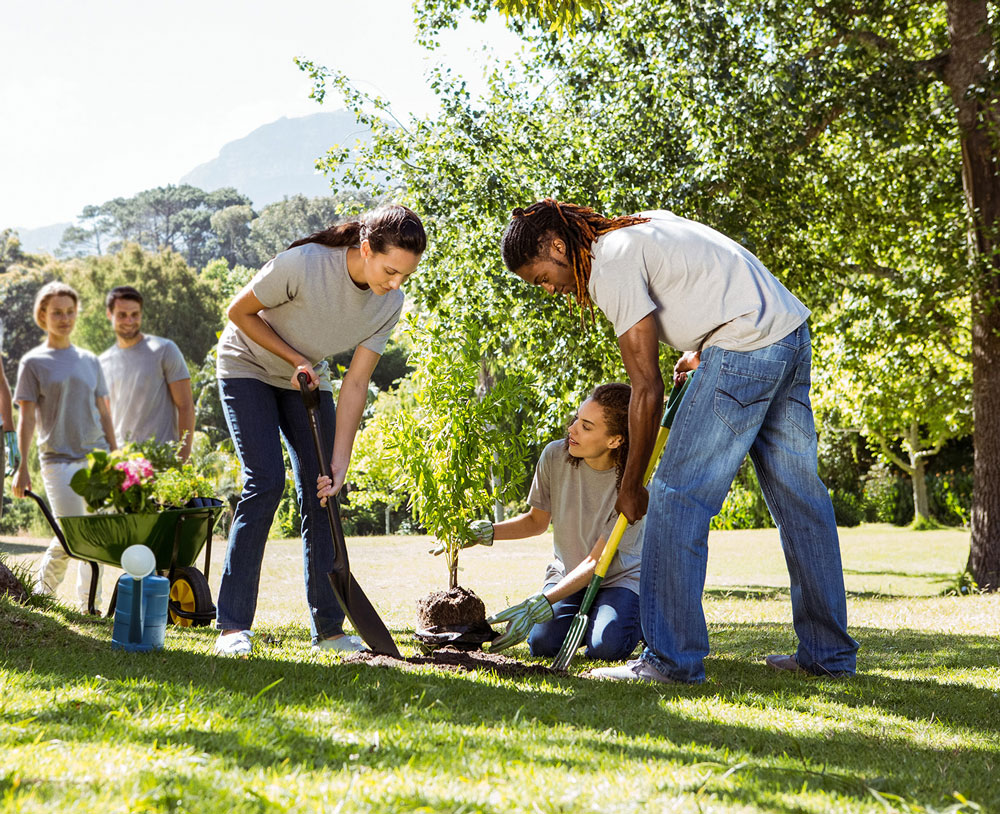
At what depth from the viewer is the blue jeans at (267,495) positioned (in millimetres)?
3770

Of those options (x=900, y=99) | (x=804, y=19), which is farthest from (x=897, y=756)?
(x=804, y=19)

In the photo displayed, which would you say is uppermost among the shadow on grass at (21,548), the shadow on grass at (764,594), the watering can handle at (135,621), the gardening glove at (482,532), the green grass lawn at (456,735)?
the gardening glove at (482,532)

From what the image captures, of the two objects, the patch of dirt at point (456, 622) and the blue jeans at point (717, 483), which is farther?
the patch of dirt at point (456, 622)

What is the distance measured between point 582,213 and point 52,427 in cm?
373

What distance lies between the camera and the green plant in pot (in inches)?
198

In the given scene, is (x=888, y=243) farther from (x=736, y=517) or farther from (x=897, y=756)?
(x=736, y=517)

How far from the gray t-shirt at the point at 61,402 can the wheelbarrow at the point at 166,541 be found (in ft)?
2.60

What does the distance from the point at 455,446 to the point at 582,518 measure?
1.05m

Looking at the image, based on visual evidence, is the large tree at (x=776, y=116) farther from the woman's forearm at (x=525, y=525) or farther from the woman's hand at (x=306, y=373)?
the woman's hand at (x=306, y=373)

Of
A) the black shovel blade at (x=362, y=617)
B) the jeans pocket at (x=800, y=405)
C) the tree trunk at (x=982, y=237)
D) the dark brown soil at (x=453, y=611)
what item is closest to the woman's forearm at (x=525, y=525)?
the dark brown soil at (x=453, y=611)

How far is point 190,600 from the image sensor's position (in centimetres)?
483

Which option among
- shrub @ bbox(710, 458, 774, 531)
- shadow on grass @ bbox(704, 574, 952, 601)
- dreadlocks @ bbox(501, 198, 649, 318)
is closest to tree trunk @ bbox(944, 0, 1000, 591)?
shadow on grass @ bbox(704, 574, 952, 601)

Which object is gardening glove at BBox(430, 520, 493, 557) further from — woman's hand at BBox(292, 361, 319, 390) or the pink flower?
the pink flower

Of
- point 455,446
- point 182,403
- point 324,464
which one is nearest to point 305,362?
point 324,464
